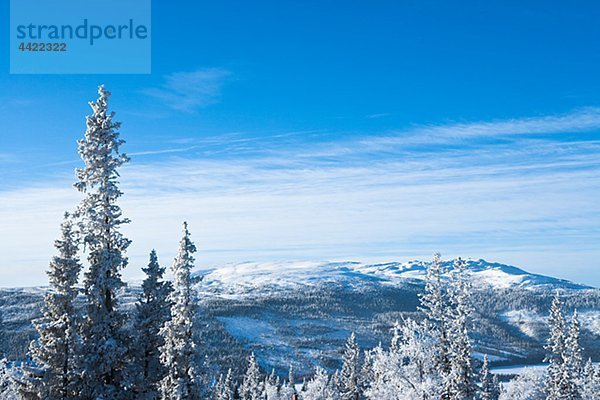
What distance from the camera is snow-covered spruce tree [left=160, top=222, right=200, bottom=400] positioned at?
33.1 meters

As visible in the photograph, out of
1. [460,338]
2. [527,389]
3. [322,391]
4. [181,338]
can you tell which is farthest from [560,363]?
[527,389]

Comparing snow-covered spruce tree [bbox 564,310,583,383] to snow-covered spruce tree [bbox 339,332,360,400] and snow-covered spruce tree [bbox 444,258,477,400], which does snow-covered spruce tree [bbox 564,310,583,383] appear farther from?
snow-covered spruce tree [bbox 339,332,360,400]

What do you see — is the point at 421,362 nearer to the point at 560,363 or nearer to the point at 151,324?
the point at 151,324

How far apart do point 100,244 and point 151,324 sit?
701 centimetres

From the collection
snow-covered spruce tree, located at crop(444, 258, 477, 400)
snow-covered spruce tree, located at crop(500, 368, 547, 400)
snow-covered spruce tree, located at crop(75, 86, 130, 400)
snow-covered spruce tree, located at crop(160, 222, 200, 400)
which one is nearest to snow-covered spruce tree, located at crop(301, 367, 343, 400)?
snow-covered spruce tree, located at crop(500, 368, 547, 400)

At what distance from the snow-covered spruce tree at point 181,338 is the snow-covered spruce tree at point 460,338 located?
1572cm

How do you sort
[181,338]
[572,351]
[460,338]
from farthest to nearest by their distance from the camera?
1. [572,351]
2. [460,338]
3. [181,338]

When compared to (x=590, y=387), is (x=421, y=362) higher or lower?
higher

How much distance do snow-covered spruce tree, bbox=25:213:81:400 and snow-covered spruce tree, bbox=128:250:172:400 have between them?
153 inches

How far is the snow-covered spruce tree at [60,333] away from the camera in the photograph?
2661cm

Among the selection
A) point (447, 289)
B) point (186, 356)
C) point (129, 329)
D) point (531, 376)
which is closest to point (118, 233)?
point (129, 329)

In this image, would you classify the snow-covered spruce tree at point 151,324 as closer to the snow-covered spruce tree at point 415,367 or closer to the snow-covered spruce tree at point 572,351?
the snow-covered spruce tree at point 415,367

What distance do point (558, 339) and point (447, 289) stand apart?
2831 centimetres

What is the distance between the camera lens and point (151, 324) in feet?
107
